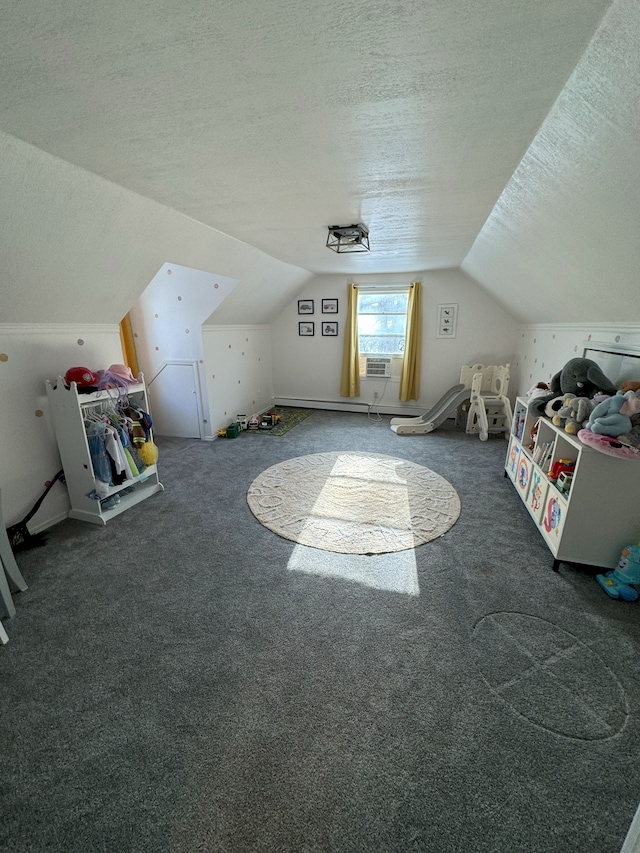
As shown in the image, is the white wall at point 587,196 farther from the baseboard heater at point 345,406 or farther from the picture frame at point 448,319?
the baseboard heater at point 345,406

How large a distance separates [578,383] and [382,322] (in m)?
3.44

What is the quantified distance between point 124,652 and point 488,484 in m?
3.01

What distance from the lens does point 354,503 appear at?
3.01m

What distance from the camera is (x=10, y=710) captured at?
1.43 metres

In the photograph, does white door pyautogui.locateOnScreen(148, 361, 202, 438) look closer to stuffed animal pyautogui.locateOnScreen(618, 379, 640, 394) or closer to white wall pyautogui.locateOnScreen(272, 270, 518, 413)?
white wall pyautogui.locateOnScreen(272, 270, 518, 413)

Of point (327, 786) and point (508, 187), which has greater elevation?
point (508, 187)

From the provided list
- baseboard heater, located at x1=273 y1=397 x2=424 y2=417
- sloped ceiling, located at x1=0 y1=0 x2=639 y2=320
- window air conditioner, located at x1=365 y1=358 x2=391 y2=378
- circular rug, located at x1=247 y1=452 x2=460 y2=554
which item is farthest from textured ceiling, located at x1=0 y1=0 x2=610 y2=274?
baseboard heater, located at x1=273 y1=397 x2=424 y2=417

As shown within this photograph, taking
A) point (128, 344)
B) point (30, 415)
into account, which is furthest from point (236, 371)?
point (30, 415)

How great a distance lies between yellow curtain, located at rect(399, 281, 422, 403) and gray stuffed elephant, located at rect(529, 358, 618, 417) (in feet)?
8.98

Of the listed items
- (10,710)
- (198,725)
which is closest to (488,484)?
(198,725)

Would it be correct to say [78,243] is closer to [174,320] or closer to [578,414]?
[174,320]

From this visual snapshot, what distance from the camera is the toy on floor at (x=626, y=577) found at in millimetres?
1931

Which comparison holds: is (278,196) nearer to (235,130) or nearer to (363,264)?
(235,130)

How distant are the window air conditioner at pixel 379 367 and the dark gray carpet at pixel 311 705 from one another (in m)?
3.55
